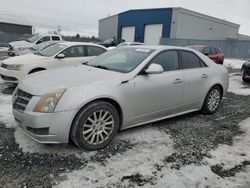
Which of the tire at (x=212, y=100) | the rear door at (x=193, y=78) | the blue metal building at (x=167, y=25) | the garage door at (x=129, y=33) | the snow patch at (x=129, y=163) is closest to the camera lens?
the snow patch at (x=129, y=163)

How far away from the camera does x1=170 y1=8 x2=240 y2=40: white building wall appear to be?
31.1m

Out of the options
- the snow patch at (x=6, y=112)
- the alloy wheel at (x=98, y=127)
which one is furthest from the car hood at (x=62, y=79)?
the snow patch at (x=6, y=112)

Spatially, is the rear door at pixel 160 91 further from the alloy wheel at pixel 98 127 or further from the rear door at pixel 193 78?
the alloy wheel at pixel 98 127

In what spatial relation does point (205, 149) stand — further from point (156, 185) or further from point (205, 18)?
point (205, 18)

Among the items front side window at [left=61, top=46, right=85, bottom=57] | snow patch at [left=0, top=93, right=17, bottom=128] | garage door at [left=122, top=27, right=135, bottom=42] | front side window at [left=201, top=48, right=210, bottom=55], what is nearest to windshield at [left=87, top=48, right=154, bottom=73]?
snow patch at [left=0, top=93, right=17, bottom=128]

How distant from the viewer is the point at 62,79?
12.3 ft

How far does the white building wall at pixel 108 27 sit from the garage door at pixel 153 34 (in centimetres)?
738

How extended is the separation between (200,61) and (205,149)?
83.7 inches

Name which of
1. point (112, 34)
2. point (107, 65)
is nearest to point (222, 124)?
point (107, 65)

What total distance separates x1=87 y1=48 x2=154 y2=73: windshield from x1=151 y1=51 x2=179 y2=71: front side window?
0.20 m

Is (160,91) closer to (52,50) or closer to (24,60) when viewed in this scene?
(24,60)

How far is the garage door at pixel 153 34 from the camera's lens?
32497 mm

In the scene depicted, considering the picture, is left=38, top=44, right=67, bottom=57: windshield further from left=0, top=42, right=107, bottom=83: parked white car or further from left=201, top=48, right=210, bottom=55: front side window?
left=201, top=48, right=210, bottom=55: front side window

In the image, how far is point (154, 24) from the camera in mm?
32969
